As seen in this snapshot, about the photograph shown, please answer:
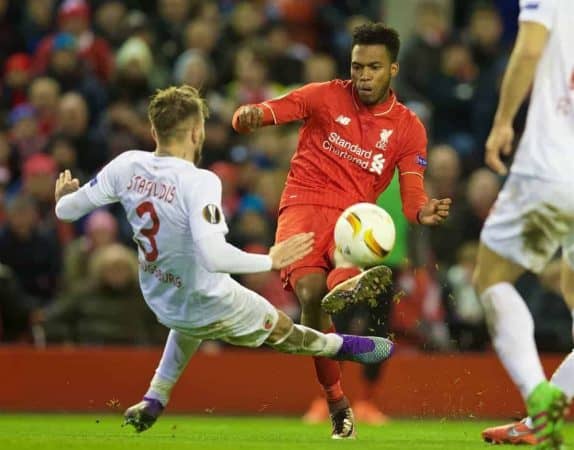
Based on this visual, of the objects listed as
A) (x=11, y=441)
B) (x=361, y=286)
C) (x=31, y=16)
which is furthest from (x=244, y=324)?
(x=31, y=16)

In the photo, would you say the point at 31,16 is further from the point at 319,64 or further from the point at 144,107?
the point at 319,64

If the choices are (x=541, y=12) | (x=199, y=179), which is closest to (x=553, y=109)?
(x=541, y=12)

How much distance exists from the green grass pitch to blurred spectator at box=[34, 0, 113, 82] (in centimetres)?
462

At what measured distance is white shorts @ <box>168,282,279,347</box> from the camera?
848 centimetres

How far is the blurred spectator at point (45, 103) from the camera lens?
49.7ft

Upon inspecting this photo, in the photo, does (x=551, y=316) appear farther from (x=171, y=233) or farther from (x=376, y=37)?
(x=171, y=233)

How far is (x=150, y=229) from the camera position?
328 inches

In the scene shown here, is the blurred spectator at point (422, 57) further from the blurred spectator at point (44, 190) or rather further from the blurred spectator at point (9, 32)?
the blurred spectator at point (9, 32)

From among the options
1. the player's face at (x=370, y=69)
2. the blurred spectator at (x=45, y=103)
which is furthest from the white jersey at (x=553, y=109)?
the blurred spectator at (x=45, y=103)

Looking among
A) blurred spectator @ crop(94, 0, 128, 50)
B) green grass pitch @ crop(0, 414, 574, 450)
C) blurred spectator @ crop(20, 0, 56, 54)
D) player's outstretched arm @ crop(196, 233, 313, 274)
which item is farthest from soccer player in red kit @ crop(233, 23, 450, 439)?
blurred spectator @ crop(20, 0, 56, 54)

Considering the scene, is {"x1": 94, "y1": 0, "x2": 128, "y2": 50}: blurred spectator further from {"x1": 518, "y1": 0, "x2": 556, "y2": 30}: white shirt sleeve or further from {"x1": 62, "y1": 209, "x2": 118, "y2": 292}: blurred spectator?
{"x1": 518, "y1": 0, "x2": 556, "y2": 30}: white shirt sleeve

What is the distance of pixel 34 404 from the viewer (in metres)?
12.8

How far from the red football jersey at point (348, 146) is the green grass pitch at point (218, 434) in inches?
61.2

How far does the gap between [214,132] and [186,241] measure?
673 centimetres
